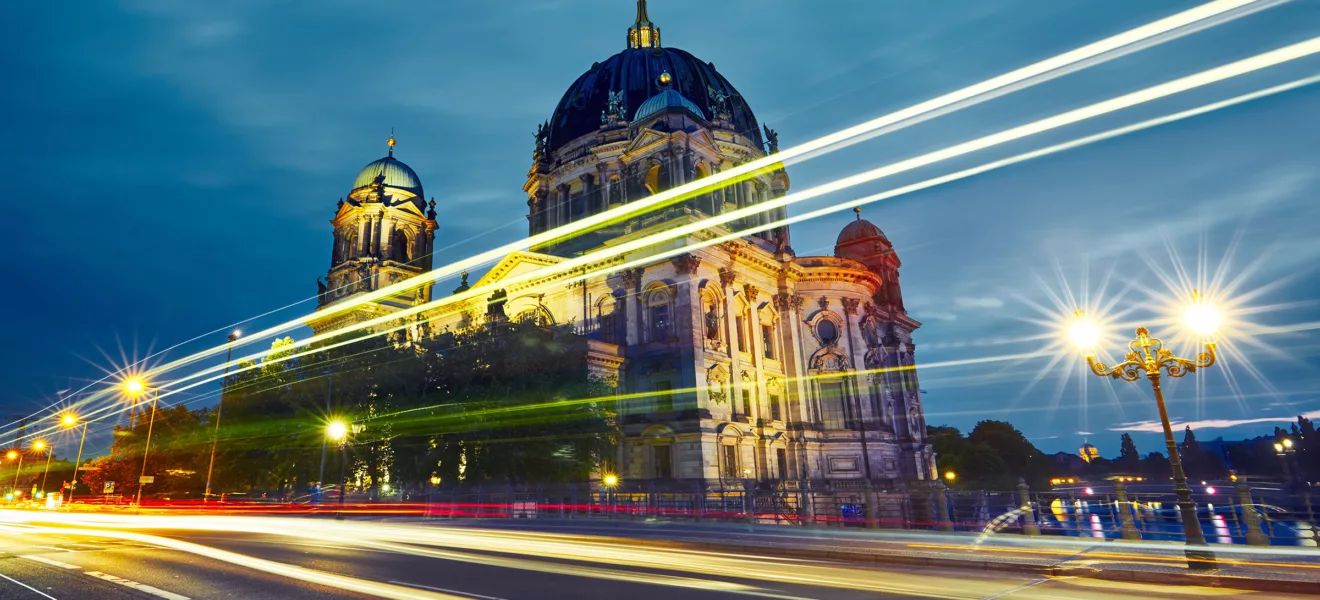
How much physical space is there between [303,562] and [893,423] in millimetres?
44360

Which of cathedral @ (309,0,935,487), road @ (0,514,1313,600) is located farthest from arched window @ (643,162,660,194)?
road @ (0,514,1313,600)

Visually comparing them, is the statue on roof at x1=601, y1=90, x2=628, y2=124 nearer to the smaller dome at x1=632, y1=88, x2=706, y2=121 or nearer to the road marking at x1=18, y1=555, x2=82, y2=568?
the smaller dome at x1=632, y1=88, x2=706, y2=121

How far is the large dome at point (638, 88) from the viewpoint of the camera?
55.5 metres

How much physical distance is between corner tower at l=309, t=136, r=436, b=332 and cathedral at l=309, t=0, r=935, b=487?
150 millimetres

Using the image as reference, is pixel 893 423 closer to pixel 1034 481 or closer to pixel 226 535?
pixel 226 535

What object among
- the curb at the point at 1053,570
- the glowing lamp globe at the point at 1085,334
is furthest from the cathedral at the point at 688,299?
the glowing lamp globe at the point at 1085,334

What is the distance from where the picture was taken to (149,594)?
893cm

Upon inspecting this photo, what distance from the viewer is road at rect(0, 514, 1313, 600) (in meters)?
8.74

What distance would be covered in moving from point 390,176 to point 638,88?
23.5 m

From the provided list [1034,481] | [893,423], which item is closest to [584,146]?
[893,423]

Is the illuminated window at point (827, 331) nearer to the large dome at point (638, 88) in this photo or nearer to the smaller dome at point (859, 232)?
the large dome at point (638, 88)

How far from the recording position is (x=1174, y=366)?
43.1ft

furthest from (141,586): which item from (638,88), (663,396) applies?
(638,88)

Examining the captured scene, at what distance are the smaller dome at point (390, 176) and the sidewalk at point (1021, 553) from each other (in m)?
46.4
